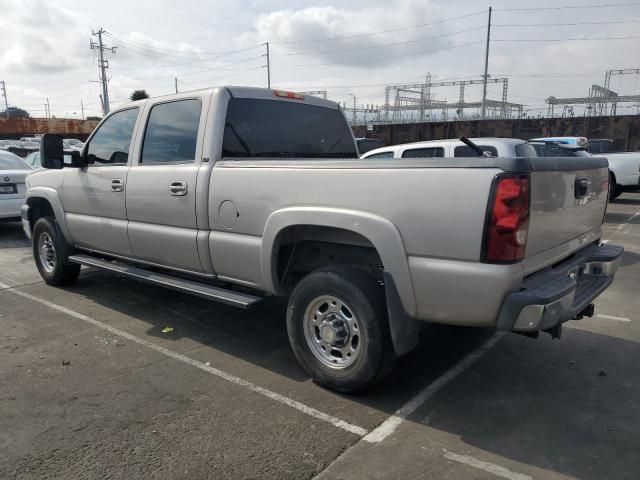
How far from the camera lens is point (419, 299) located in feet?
10.0

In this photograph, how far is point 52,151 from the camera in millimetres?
5406

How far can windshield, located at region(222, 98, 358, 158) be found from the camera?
14.1 feet

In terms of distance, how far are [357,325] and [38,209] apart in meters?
5.06

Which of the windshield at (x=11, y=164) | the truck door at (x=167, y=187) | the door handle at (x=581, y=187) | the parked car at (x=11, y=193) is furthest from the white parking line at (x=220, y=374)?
the windshield at (x=11, y=164)

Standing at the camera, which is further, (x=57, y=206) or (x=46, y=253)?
(x=46, y=253)

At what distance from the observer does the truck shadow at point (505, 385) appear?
115 inches

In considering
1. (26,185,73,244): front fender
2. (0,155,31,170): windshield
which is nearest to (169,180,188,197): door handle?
(26,185,73,244): front fender

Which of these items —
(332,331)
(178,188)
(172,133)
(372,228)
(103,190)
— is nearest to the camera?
(372,228)

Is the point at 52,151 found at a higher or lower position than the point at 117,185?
higher

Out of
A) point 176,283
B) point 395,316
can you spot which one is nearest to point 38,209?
point 176,283

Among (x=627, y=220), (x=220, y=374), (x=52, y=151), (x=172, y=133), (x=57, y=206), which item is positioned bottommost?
(x=220, y=374)

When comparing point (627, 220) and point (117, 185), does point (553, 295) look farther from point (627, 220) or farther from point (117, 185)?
point (627, 220)

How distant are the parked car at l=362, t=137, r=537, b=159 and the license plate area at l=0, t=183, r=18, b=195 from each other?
21.9 ft

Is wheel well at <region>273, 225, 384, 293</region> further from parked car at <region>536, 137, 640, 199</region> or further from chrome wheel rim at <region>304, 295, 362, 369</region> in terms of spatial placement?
parked car at <region>536, 137, 640, 199</region>
